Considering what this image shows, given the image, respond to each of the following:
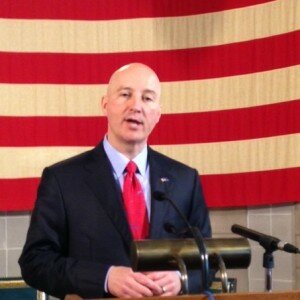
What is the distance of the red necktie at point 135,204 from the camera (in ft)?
8.68

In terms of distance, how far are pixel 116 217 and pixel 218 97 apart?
2.49 m

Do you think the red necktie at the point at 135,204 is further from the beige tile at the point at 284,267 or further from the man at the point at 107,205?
the beige tile at the point at 284,267

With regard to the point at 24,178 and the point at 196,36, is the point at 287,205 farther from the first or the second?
the point at 24,178

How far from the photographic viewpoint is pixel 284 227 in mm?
4852

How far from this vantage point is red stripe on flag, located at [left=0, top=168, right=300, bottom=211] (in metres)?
4.68

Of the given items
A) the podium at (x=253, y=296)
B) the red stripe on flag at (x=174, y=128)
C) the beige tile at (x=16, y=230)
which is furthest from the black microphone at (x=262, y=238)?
the beige tile at (x=16, y=230)

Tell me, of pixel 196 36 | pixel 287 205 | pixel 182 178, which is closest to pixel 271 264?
pixel 182 178

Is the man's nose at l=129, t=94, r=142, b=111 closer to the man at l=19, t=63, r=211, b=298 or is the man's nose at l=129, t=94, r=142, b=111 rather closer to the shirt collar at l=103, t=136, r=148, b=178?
the man at l=19, t=63, r=211, b=298

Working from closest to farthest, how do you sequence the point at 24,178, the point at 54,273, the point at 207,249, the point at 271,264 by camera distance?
the point at 207,249, the point at 54,273, the point at 271,264, the point at 24,178

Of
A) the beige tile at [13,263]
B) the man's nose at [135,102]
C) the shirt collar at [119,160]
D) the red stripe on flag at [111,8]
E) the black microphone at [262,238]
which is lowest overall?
the beige tile at [13,263]

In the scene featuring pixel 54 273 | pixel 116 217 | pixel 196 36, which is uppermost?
pixel 196 36

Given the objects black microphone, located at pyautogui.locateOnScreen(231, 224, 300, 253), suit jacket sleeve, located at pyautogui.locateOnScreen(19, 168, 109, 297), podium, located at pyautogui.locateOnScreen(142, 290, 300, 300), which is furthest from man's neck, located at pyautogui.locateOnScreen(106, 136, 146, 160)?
podium, located at pyautogui.locateOnScreen(142, 290, 300, 300)

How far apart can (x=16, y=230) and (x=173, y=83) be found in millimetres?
1315

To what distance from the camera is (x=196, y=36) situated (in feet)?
16.5
